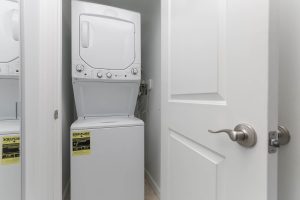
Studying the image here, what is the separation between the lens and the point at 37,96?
0.90m

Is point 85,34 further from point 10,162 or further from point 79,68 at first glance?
point 10,162

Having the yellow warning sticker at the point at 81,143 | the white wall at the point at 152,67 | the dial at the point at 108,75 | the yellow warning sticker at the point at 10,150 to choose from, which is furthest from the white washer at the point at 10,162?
the white wall at the point at 152,67

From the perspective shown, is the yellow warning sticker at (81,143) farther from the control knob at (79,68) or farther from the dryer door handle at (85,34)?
the dryer door handle at (85,34)

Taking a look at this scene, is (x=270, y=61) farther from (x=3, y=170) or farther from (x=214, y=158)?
(x=3, y=170)

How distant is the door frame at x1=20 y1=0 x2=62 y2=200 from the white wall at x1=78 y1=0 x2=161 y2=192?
1032 mm

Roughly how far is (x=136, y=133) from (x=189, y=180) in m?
0.83

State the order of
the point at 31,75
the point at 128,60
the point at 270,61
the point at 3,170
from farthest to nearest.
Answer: the point at 128,60 < the point at 31,75 < the point at 3,170 < the point at 270,61

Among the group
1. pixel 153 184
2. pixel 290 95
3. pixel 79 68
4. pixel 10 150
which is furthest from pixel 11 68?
pixel 153 184

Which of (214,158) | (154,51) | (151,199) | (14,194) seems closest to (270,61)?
(214,158)

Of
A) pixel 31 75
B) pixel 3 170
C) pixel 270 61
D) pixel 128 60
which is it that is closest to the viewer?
pixel 270 61

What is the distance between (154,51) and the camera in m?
1.93

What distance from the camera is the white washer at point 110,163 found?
141cm

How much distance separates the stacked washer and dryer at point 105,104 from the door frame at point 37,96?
0.37 meters

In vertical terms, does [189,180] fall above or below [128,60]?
below
